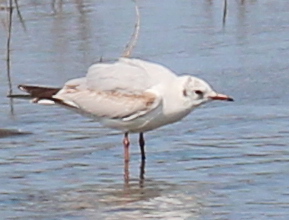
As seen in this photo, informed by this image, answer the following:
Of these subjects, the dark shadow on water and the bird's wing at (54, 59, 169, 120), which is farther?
the dark shadow on water

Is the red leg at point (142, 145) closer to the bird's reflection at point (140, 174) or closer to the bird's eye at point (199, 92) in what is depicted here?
the bird's reflection at point (140, 174)

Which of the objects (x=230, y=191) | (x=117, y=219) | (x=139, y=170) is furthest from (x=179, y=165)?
(x=117, y=219)

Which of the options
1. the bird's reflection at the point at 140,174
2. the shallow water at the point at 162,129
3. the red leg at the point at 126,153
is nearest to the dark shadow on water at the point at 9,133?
the shallow water at the point at 162,129

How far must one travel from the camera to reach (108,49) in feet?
34.2

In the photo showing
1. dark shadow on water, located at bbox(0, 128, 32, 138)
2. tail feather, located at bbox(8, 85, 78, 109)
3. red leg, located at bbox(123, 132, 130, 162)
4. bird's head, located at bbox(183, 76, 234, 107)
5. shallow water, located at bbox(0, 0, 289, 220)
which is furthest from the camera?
dark shadow on water, located at bbox(0, 128, 32, 138)

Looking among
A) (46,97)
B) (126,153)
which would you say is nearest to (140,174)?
(126,153)

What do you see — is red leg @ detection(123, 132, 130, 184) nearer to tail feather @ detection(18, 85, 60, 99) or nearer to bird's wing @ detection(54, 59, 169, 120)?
bird's wing @ detection(54, 59, 169, 120)

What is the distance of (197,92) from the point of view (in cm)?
677

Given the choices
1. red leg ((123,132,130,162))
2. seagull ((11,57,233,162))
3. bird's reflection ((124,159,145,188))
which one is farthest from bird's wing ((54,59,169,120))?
bird's reflection ((124,159,145,188))

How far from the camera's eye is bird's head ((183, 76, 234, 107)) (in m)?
6.75

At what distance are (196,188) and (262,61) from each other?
3.63 metres

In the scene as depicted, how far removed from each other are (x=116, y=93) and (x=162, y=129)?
2.96ft

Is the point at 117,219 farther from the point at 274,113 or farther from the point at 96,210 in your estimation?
the point at 274,113

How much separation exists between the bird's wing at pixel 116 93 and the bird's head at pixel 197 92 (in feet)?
0.63
